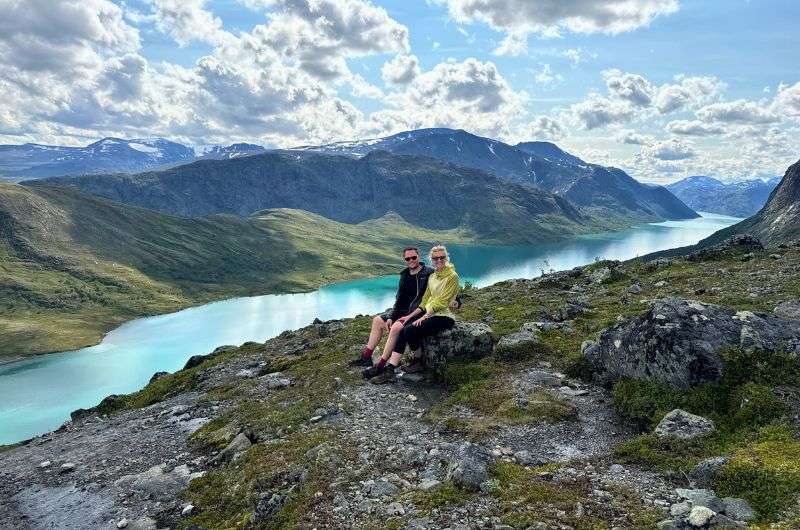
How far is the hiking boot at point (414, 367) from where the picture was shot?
731 inches

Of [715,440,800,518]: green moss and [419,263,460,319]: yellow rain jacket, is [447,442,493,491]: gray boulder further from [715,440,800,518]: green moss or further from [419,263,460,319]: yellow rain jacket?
[419,263,460,319]: yellow rain jacket

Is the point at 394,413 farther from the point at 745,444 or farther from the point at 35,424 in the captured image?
the point at 35,424

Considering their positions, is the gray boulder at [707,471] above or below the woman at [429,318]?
below

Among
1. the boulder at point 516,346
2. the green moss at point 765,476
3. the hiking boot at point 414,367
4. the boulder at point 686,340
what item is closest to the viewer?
the green moss at point 765,476

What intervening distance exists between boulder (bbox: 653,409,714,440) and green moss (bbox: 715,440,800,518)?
1.07 metres

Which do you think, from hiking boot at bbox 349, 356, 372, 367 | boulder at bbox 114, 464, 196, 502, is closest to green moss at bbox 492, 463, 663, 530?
boulder at bbox 114, 464, 196, 502

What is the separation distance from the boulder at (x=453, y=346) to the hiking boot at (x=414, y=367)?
35 centimetres

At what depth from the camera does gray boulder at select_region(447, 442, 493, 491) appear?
10133mm

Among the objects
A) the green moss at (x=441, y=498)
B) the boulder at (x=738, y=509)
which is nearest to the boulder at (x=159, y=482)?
the green moss at (x=441, y=498)

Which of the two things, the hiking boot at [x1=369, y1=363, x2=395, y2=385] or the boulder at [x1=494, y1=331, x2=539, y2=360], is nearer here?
the hiking boot at [x1=369, y1=363, x2=395, y2=385]

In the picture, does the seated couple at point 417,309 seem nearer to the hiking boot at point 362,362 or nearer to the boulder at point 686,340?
the hiking boot at point 362,362

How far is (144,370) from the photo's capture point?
13938cm

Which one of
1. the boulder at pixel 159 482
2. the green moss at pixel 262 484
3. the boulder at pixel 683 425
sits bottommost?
the boulder at pixel 159 482

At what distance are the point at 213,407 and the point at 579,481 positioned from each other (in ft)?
49.4
